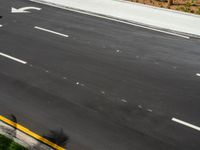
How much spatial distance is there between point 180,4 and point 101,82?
11.8 m

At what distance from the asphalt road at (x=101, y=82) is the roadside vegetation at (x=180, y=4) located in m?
4.41

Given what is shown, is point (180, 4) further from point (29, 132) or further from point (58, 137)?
point (29, 132)

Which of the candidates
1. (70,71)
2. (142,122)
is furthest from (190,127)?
(70,71)

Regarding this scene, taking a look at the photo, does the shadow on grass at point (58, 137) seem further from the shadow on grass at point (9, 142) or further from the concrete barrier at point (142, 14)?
the concrete barrier at point (142, 14)

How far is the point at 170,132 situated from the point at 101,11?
12049mm

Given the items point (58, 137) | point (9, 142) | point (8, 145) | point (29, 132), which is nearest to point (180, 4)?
point (58, 137)

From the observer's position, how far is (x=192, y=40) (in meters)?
17.1

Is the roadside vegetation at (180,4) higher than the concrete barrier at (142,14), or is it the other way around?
the roadside vegetation at (180,4)

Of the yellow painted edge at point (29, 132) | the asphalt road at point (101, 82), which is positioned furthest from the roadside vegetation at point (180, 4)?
the yellow painted edge at point (29, 132)

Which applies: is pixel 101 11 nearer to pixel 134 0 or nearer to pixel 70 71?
pixel 134 0

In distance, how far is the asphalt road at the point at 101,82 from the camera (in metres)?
9.96

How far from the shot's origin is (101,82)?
1269 cm

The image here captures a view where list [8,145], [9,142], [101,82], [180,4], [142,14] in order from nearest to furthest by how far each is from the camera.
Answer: [8,145] < [9,142] < [101,82] < [142,14] < [180,4]

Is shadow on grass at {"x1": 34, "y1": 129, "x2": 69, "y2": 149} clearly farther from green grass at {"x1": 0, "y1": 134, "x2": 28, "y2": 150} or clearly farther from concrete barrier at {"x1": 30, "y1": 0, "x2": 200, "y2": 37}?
concrete barrier at {"x1": 30, "y1": 0, "x2": 200, "y2": 37}
